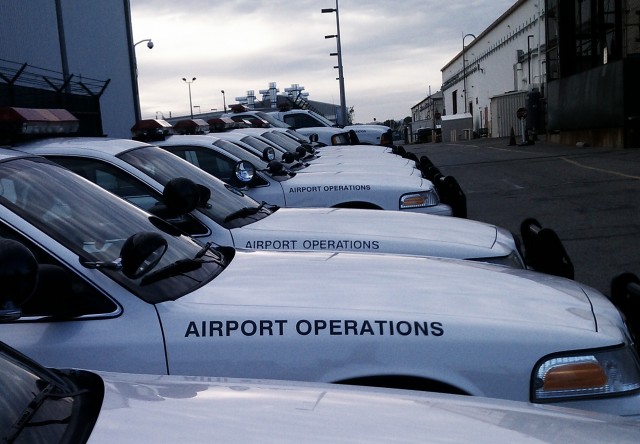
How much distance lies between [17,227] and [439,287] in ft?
5.70

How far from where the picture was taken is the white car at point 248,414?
198 cm

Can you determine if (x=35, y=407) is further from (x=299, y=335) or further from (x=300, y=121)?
(x=300, y=121)

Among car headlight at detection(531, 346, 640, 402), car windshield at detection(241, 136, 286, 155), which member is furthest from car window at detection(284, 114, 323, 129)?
car headlight at detection(531, 346, 640, 402)

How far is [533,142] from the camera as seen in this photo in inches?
1548

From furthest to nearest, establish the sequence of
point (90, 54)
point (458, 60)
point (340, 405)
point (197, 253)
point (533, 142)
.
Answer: point (458, 60)
point (533, 142)
point (90, 54)
point (197, 253)
point (340, 405)

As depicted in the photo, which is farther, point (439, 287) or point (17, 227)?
point (439, 287)

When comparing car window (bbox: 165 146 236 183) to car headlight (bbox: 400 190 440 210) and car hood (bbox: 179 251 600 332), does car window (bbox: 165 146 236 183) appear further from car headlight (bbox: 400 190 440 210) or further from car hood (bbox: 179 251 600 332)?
car hood (bbox: 179 251 600 332)

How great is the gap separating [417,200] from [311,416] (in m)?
6.42

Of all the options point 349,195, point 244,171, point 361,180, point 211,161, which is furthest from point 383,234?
point 211,161

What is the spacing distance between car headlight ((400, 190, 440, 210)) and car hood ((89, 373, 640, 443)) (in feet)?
19.4

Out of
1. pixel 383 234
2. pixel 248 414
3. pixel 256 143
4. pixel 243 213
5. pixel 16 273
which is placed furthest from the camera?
pixel 256 143

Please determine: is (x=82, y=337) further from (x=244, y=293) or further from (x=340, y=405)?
(x=340, y=405)

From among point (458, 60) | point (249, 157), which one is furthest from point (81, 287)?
point (458, 60)

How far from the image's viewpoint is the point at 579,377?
10.2 ft
